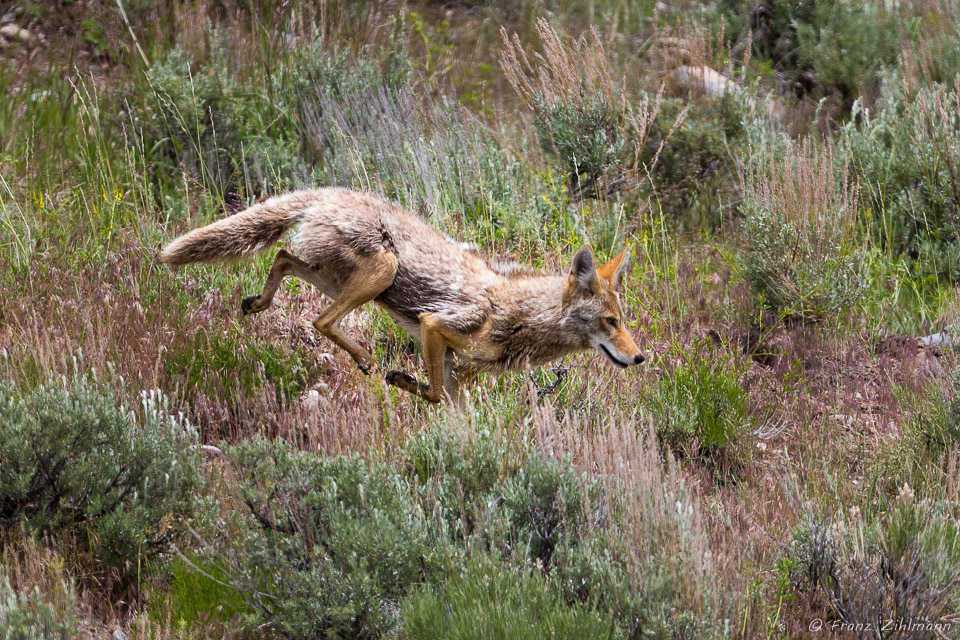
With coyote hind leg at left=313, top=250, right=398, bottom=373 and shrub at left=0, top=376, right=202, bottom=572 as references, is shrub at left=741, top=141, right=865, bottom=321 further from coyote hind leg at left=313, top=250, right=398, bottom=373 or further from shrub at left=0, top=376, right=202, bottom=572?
shrub at left=0, top=376, right=202, bottom=572

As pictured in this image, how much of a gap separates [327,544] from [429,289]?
2.10 meters

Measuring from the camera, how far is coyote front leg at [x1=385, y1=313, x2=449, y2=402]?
536 centimetres

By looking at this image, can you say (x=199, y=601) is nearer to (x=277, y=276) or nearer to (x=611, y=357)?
(x=277, y=276)

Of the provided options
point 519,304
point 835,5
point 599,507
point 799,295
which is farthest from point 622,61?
point 599,507

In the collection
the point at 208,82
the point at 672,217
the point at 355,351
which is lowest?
the point at 672,217

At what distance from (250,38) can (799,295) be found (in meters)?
6.64

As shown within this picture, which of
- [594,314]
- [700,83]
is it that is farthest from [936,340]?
[700,83]

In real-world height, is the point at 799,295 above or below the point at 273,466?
below

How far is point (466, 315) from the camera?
540 centimetres

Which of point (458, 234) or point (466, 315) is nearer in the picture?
point (466, 315)

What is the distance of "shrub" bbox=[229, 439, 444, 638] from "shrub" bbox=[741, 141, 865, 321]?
152 inches

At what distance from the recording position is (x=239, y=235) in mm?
5539

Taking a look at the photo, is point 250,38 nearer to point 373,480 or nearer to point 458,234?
point 458,234

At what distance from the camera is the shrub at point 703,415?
18.2 ft
